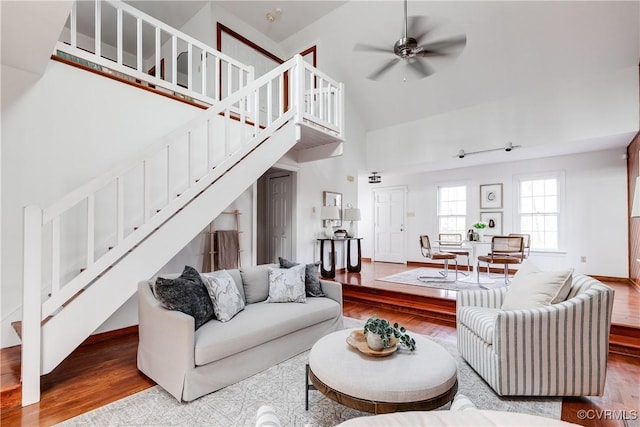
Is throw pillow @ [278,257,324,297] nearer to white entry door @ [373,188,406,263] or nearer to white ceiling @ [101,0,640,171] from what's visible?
white ceiling @ [101,0,640,171]

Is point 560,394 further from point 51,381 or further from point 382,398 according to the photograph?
point 51,381

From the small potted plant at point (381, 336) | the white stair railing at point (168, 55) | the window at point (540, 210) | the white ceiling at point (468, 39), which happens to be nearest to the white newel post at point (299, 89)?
the white stair railing at point (168, 55)

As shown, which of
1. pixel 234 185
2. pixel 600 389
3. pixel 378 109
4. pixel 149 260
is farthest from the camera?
pixel 378 109

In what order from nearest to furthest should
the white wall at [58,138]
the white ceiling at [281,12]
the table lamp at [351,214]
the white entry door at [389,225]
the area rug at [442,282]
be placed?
the white wall at [58,138] < the area rug at [442,282] < the white ceiling at [281,12] < the table lamp at [351,214] < the white entry door at [389,225]

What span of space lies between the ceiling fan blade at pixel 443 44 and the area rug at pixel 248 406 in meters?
2.95

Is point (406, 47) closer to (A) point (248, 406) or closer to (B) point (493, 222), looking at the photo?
(A) point (248, 406)

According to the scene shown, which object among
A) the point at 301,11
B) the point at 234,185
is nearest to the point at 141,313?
the point at 234,185

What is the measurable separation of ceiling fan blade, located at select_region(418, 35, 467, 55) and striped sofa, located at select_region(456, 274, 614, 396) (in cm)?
230

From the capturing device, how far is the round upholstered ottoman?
1.58m

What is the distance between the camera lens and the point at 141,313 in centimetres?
248

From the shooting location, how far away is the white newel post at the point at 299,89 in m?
4.03

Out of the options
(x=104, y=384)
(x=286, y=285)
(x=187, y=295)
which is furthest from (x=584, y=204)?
(x=104, y=384)

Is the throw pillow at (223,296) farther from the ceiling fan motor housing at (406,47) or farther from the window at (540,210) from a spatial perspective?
the window at (540,210)

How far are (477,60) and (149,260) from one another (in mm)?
5689
